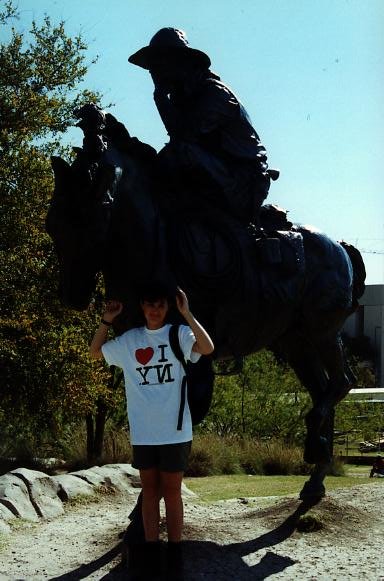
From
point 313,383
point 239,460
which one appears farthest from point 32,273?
point 313,383

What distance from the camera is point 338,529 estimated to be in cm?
652

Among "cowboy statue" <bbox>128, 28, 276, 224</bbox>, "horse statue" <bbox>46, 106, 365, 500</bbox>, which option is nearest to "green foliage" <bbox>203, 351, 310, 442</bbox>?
"horse statue" <bbox>46, 106, 365, 500</bbox>

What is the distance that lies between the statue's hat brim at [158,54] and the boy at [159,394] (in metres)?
2.40

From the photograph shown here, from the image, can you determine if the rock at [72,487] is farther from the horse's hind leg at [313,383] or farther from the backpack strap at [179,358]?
the backpack strap at [179,358]

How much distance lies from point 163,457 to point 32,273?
9.65 metres

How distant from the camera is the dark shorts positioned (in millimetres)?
4652

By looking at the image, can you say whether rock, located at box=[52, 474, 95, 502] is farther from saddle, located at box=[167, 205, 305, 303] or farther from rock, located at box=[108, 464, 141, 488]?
saddle, located at box=[167, 205, 305, 303]

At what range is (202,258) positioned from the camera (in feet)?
19.5

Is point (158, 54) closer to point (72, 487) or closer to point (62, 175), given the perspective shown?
point (62, 175)

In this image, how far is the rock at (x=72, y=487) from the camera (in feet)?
25.3

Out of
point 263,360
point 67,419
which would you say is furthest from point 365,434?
point 67,419

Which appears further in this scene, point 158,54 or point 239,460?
point 239,460

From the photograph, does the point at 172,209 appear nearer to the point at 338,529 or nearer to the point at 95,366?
the point at 338,529

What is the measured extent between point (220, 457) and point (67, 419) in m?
4.28
